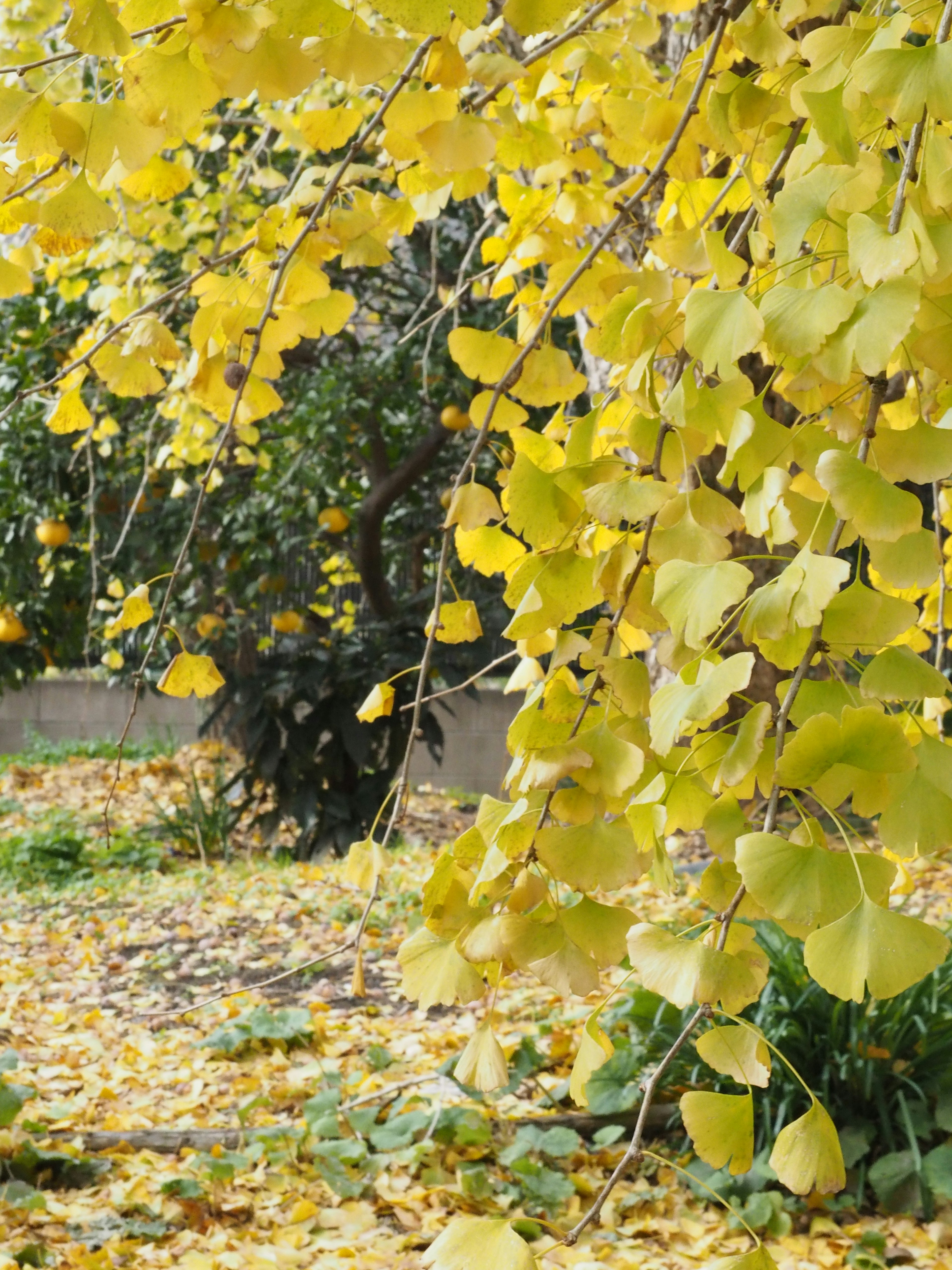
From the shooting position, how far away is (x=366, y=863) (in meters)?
0.97

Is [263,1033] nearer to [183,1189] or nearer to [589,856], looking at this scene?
[183,1189]

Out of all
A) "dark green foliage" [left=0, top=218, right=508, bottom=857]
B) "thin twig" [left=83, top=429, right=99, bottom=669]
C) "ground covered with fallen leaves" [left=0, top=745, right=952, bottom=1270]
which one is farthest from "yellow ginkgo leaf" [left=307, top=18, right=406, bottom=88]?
"dark green foliage" [left=0, top=218, right=508, bottom=857]

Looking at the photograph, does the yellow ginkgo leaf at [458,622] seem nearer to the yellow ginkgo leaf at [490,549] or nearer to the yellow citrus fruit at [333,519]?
the yellow ginkgo leaf at [490,549]

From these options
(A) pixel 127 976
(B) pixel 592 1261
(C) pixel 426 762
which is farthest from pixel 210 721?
(B) pixel 592 1261

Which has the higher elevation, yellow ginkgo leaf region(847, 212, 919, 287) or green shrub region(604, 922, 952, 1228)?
yellow ginkgo leaf region(847, 212, 919, 287)

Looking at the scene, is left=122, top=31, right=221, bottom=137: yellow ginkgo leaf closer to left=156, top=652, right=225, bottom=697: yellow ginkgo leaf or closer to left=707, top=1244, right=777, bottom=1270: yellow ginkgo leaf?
left=156, top=652, right=225, bottom=697: yellow ginkgo leaf

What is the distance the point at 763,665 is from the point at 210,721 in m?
2.67

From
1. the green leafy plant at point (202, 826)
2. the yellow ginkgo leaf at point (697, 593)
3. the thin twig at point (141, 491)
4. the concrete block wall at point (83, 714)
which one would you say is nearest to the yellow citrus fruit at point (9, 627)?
the thin twig at point (141, 491)

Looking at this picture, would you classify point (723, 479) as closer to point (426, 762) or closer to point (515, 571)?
point (515, 571)

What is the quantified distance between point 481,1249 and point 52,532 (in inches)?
194

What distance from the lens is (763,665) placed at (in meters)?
3.28

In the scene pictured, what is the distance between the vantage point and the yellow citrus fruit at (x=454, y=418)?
15.1ft

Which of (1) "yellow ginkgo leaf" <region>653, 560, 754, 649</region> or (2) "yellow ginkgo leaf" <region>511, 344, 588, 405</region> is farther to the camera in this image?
(2) "yellow ginkgo leaf" <region>511, 344, 588, 405</region>

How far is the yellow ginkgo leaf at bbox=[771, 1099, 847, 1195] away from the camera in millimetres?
628
